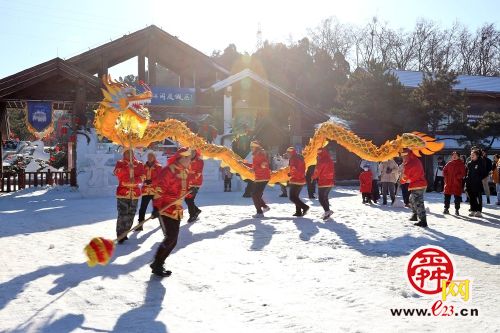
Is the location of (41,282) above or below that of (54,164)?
below

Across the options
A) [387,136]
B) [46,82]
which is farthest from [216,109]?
[387,136]

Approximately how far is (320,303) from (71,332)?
8.03 feet

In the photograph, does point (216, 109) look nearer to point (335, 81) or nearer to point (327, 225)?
point (327, 225)

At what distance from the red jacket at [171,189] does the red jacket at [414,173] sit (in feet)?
18.3

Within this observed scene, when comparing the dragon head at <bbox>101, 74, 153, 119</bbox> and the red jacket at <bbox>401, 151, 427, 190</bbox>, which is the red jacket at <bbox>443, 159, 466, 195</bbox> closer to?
the red jacket at <bbox>401, 151, 427, 190</bbox>

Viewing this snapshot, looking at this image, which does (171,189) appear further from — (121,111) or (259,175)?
(259,175)

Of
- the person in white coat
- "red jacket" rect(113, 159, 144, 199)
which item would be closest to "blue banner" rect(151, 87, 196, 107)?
the person in white coat

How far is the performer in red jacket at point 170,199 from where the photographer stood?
601 centimetres

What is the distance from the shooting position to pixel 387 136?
2425 cm

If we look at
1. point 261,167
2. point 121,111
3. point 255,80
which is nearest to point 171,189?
point 121,111

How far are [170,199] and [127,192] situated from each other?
2.58 meters

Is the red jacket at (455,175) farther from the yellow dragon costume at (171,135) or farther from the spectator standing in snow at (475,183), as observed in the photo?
the yellow dragon costume at (171,135)

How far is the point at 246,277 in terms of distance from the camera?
19.2 feet

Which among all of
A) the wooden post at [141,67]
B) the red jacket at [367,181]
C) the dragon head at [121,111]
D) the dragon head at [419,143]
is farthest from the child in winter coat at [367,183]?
the wooden post at [141,67]
